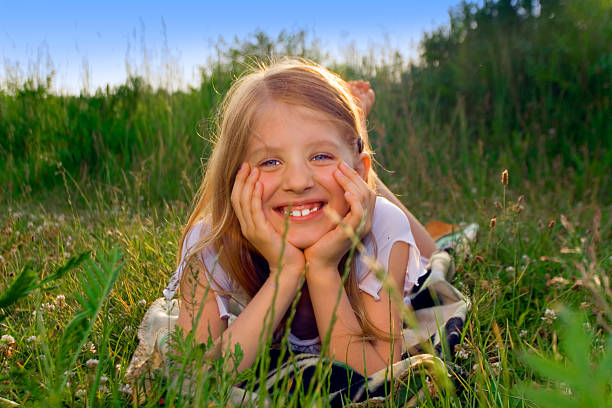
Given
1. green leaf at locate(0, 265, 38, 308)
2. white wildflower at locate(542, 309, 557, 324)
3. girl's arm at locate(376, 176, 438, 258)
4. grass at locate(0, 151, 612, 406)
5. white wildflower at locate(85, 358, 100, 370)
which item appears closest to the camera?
green leaf at locate(0, 265, 38, 308)

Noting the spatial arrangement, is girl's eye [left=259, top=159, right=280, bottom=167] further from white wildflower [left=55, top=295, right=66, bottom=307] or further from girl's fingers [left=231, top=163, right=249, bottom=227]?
white wildflower [left=55, top=295, right=66, bottom=307]

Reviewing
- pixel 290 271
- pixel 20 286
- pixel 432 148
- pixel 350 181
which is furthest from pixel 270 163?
pixel 432 148

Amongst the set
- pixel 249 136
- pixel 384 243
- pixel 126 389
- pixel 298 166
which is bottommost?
pixel 126 389

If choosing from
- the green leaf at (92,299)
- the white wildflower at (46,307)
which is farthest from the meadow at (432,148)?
the green leaf at (92,299)

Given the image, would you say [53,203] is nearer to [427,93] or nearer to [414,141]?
[414,141]

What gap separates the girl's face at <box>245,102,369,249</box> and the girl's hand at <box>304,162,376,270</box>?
0.05m

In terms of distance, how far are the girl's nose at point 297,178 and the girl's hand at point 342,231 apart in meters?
0.12

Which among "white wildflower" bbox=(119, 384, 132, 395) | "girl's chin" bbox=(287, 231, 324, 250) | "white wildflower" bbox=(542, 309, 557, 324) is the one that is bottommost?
"white wildflower" bbox=(542, 309, 557, 324)

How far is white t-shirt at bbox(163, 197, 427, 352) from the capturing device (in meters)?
2.28

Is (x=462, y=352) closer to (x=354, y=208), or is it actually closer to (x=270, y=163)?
(x=354, y=208)

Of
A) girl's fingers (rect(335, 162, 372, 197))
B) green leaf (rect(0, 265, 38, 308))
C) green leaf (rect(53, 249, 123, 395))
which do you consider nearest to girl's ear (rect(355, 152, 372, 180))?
girl's fingers (rect(335, 162, 372, 197))

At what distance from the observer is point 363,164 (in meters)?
2.54

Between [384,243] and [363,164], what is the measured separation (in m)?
0.41

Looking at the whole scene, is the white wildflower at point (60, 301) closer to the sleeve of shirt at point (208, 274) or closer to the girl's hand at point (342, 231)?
the sleeve of shirt at point (208, 274)
